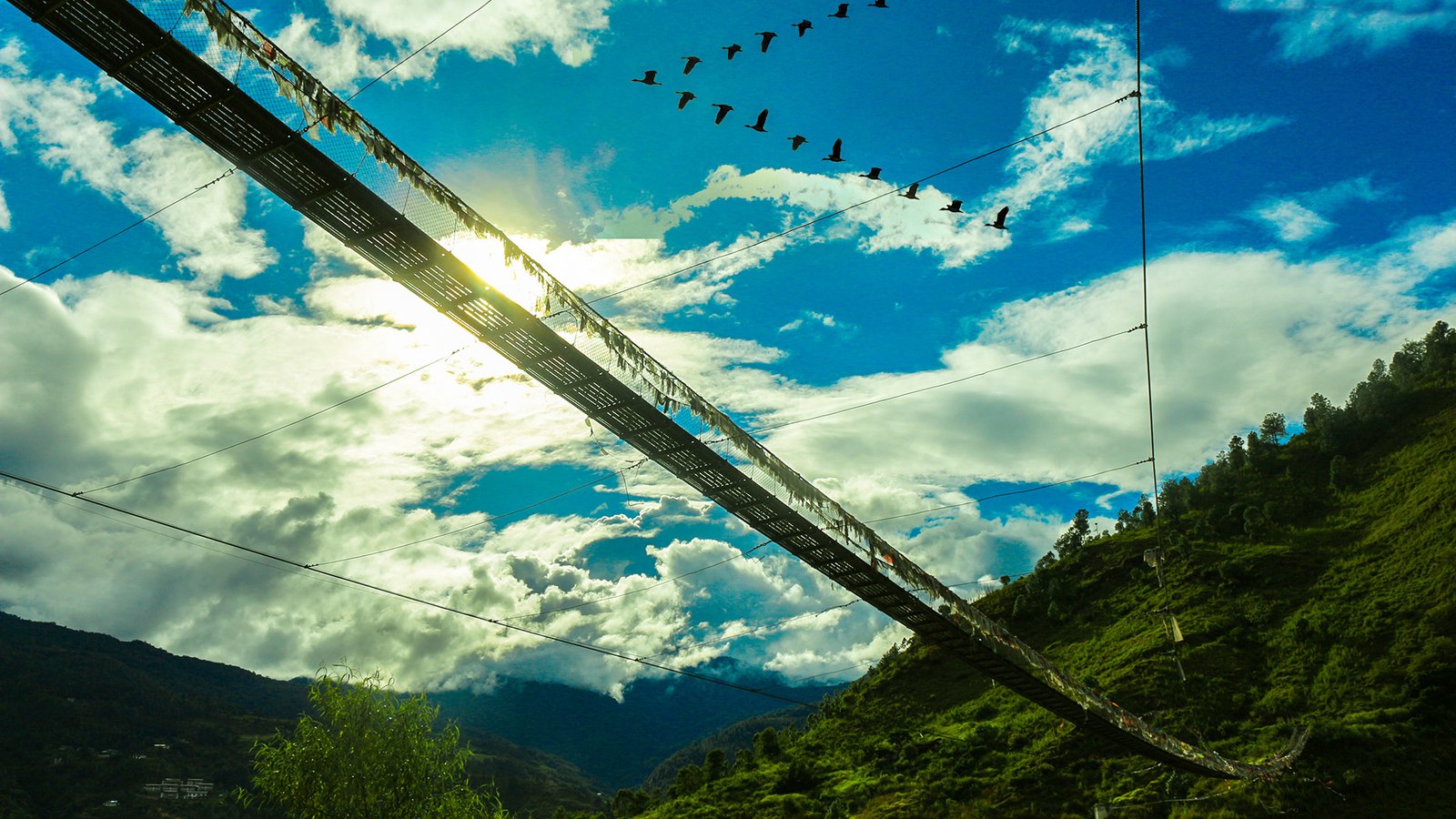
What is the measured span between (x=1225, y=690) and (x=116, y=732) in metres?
136

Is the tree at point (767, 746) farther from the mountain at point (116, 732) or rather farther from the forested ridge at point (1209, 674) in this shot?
the mountain at point (116, 732)

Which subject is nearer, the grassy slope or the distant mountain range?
the grassy slope

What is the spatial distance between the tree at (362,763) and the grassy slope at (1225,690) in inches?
988

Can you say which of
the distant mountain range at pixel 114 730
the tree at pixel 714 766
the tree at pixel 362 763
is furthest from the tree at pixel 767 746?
the tree at pixel 362 763

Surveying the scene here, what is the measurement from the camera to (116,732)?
124m

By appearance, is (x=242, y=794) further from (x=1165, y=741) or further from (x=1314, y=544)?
(x=1314, y=544)

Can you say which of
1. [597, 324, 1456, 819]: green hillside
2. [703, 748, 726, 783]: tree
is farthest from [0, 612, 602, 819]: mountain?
[597, 324, 1456, 819]: green hillside

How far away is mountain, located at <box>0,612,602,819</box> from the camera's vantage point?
4107 inches

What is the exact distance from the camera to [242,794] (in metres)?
27.6

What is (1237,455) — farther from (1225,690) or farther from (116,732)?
(116,732)

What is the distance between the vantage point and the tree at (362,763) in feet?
85.4

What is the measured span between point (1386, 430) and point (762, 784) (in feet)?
209

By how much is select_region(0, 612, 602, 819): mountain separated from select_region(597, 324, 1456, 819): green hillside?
45.7m

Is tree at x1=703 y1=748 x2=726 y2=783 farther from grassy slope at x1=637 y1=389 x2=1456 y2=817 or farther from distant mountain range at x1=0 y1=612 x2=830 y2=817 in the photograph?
distant mountain range at x1=0 y1=612 x2=830 y2=817
